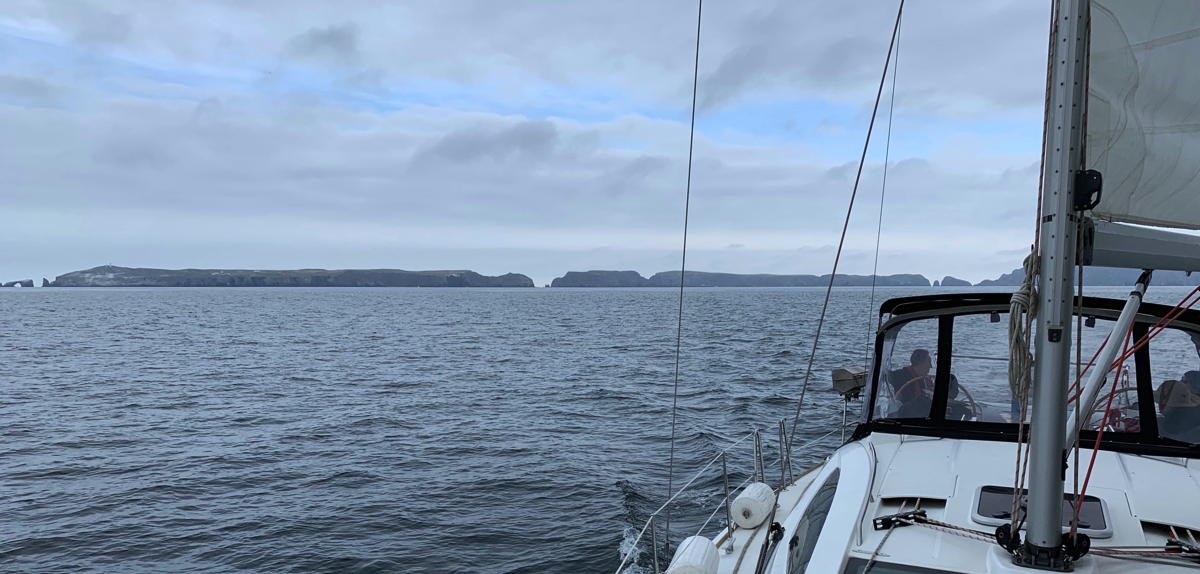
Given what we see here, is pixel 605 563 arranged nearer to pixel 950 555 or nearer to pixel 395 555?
pixel 395 555

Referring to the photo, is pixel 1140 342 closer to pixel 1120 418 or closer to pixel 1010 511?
pixel 1010 511

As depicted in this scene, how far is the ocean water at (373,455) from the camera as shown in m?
12.4

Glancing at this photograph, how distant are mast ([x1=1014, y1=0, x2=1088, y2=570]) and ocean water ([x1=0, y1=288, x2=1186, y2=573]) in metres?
8.20

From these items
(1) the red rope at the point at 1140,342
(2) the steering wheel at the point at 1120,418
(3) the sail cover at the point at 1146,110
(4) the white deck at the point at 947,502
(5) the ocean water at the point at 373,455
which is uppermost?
(3) the sail cover at the point at 1146,110

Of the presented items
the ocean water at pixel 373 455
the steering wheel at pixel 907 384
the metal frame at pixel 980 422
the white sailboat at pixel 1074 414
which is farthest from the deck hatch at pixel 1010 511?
the ocean water at pixel 373 455

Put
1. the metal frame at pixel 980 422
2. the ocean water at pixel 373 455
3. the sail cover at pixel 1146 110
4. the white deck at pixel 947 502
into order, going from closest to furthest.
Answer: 1. the sail cover at pixel 1146 110
2. the white deck at pixel 947 502
3. the metal frame at pixel 980 422
4. the ocean water at pixel 373 455

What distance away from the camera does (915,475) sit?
17.4ft

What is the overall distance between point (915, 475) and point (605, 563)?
285 inches

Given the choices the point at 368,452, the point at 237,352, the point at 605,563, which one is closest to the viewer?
the point at 605,563

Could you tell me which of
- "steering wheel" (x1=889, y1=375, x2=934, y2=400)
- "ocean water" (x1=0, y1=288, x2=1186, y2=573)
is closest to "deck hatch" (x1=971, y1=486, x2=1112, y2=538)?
"steering wheel" (x1=889, y1=375, x2=934, y2=400)

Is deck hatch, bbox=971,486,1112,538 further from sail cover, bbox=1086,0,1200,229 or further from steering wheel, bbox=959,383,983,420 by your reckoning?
steering wheel, bbox=959,383,983,420

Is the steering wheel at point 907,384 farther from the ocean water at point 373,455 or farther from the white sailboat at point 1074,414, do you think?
the ocean water at point 373,455

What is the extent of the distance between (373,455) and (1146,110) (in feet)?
57.9

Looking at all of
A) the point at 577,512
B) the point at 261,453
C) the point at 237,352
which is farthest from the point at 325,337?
the point at 577,512
